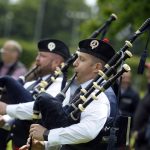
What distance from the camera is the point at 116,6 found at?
1395 cm

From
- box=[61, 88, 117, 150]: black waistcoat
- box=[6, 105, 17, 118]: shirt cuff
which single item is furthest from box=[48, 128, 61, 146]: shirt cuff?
box=[6, 105, 17, 118]: shirt cuff

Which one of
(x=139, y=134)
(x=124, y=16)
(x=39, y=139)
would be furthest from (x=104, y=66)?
(x=124, y=16)

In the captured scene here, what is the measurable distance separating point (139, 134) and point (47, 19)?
79143 mm

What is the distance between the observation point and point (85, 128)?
557cm

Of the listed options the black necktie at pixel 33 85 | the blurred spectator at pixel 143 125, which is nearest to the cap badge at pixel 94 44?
the black necktie at pixel 33 85

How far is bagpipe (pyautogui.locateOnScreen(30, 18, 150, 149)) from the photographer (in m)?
5.71

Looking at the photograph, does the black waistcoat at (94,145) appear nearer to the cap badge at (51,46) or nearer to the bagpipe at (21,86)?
the bagpipe at (21,86)

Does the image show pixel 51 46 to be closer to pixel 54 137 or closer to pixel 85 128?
pixel 54 137

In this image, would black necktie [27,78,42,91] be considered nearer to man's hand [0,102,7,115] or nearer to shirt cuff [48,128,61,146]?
man's hand [0,102,7,115]

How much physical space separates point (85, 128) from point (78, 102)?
1.16 feet

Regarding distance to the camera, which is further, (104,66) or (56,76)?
(56,76)

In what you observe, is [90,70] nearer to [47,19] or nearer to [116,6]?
[116,6]

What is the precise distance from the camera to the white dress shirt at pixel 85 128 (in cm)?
558

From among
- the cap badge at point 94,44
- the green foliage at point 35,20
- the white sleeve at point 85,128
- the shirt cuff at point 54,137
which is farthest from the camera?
the green foliage at point 35,20
